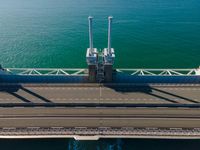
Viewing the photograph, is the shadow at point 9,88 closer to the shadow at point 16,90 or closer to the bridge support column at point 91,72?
the shadow at point 16,90

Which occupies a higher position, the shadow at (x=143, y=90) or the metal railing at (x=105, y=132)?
the shadow at (x=143, y=90)

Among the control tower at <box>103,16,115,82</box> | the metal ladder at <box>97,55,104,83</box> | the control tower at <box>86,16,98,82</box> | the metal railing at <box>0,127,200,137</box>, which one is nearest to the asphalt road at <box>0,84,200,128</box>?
the metal railing at <box>0,127,200,137</box>

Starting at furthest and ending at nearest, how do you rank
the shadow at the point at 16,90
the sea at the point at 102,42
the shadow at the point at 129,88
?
1. the shadow at the point at 129,88
2. the shadow at the point at 16,90
3. the sea at the point at 102,42

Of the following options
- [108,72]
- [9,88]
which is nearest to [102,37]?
[108,72]

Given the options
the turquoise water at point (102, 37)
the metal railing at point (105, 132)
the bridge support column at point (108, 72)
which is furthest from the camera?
the turquoise water at point (102, 37)

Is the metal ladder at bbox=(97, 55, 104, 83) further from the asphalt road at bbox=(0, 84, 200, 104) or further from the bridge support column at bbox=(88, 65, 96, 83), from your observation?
the asphalt road at bbox=(0, 84, 200, 104)
